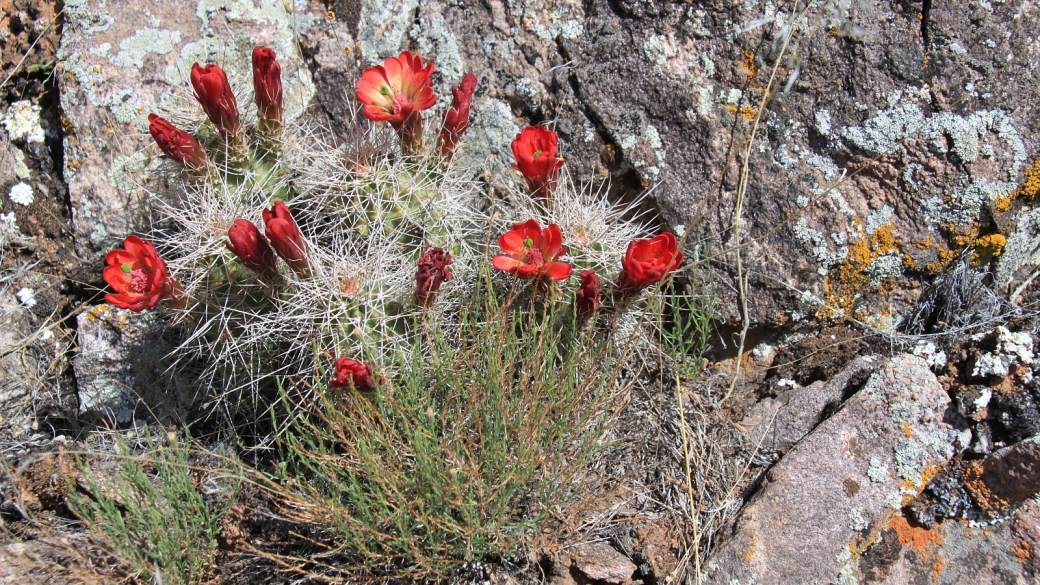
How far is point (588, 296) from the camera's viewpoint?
243cm

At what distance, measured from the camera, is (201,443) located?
2910mm

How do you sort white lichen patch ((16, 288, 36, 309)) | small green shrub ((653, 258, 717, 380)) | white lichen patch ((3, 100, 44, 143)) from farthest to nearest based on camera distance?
white lichen patch ((3, 100, 44, 143)) < white lichen patch ((16, 288, 36, 309)) < small green shrub ((653, 258, 717, 380))

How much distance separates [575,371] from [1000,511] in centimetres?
147

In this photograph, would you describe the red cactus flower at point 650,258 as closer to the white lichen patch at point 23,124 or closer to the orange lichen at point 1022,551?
the orange lichen at point 1022,551

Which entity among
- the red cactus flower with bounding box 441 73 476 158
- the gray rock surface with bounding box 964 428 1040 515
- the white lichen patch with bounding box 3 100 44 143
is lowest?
the gray rock surface with bounding box 964 428 1040 515

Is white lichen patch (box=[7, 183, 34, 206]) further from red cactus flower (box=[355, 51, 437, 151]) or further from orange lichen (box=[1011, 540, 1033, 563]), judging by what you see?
orange lichen (box=[1011, 540, 1033, 563])

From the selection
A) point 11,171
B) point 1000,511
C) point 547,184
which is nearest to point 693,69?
point 547,184

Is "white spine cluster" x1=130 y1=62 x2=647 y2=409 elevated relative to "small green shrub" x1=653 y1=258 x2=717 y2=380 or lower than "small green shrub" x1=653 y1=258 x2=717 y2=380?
elevated

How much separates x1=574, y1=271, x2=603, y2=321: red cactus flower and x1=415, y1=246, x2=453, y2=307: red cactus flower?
0.46m

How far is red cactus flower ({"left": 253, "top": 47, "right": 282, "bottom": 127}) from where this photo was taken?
8.39 feet

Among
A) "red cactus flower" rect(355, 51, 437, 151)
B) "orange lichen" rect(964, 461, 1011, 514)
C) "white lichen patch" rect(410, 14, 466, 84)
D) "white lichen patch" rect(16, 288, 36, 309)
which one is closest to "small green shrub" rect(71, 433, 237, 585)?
"white lichen patch" rect(16, 288, 36, 309)

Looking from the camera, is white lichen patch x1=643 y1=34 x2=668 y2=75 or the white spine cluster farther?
white lichen patch x1=643 y1=34 x2=668 y2=75

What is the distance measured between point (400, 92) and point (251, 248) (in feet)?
2.70

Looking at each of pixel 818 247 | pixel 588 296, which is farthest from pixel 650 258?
pixel 818 247
